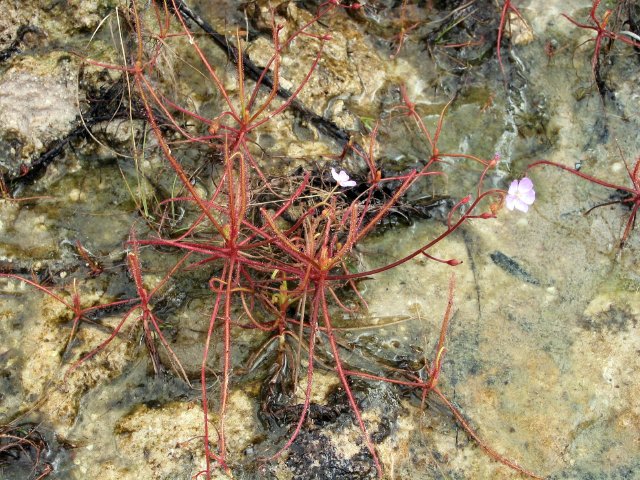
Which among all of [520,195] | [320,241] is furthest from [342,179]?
[520,195]

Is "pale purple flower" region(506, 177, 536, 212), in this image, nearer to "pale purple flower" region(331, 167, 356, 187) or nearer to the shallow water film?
the shallow water film

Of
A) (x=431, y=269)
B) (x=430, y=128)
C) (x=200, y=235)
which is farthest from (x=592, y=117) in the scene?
(x=200, y=235)

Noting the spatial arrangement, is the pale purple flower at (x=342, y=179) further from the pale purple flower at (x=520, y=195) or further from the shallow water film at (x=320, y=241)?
the pale purple flower at (x=520, y=195)

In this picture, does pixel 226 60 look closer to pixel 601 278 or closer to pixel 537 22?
pixel 537 22

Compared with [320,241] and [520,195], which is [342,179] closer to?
[320,241]

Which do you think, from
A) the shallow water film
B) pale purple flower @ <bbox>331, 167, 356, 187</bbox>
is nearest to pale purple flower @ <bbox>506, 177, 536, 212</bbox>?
the shallow water film

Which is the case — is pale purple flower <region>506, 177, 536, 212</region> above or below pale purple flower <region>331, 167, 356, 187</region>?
below

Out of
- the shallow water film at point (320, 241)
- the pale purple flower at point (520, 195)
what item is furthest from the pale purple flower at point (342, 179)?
the pale purple flower at point (520, 195)
